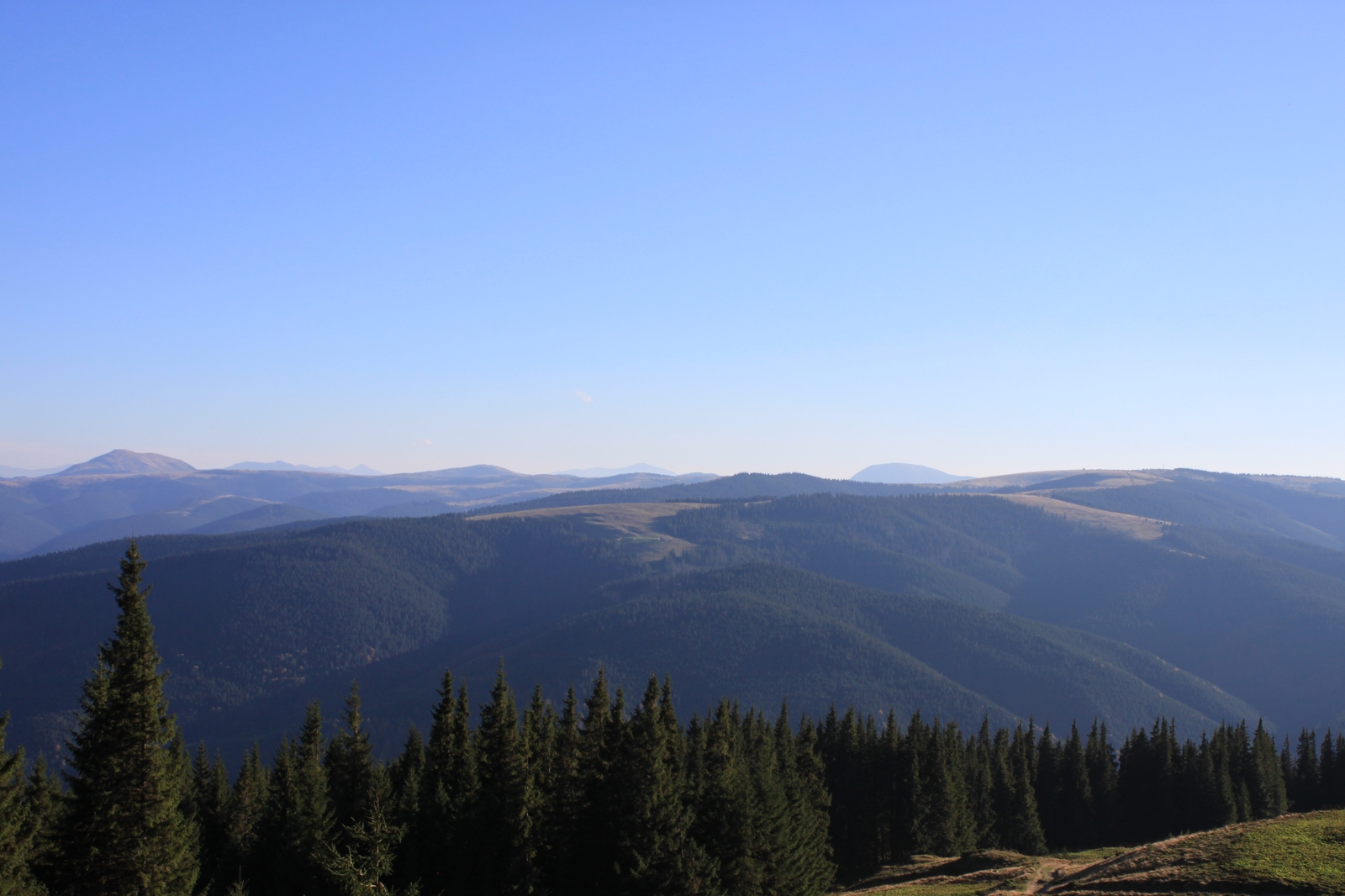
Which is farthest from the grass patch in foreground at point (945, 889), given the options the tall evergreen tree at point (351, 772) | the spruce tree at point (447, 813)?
the tall evergreen tree at point (351, 772)

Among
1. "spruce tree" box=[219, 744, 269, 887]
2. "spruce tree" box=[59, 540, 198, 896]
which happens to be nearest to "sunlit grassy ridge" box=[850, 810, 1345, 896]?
"spruce tree" box=[219, 744, 269, 887]

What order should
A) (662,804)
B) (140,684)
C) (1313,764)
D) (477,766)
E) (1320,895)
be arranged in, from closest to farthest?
1. (140,684)
2. (1320,895)
3. (662,804)
4. (477,766)
5. (1313,764)

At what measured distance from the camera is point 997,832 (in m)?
103

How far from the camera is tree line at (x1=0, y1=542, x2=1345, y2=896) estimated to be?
31.9 metres

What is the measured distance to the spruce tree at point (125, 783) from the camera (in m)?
31.4

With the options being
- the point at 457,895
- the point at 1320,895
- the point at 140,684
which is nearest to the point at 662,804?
the point at 457,895

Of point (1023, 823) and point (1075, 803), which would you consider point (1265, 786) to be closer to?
point (1075, 803)

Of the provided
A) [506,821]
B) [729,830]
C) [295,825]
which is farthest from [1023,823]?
[295,825]

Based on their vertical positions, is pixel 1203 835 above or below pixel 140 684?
below

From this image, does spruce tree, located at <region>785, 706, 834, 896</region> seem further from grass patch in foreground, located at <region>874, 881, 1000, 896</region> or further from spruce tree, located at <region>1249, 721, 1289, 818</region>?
spruce tree, located at <region>1249, 721, 1289, 818</region>

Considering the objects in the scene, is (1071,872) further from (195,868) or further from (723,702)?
(195,868)

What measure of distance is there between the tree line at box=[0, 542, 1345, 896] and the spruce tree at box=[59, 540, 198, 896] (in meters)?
0.07

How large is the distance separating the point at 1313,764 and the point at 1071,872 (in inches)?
3433

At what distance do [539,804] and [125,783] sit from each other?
2455 centimetres
